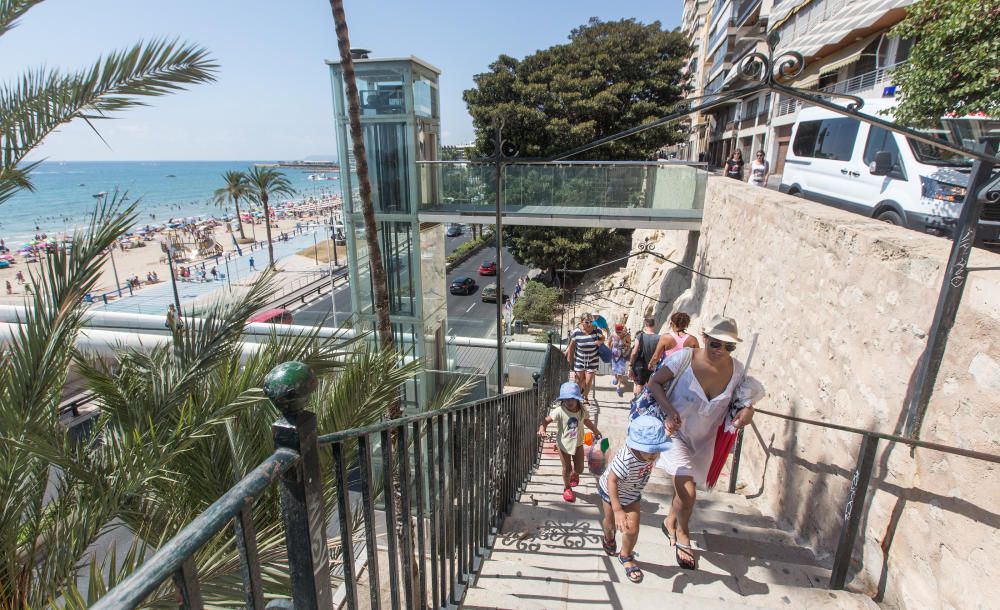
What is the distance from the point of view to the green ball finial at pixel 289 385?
40.4 inches

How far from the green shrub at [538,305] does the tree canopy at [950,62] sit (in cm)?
1776

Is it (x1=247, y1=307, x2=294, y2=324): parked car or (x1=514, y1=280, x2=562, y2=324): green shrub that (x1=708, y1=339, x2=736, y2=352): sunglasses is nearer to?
(x1=247, y1=307, x2=294, y2=324): parked car

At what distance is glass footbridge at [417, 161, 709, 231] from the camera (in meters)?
11.3

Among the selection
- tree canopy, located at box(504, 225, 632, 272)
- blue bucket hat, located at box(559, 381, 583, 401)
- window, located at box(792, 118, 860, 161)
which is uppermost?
window, located at box(792, 118, 860, 161)

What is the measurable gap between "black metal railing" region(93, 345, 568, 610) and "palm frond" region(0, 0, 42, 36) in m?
2.89

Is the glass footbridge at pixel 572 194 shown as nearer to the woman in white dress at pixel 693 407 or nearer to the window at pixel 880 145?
the window at pixel 880 145

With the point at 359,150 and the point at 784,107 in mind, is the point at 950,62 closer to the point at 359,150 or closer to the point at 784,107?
the point at 359,150

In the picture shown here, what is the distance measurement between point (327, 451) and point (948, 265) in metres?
3.82

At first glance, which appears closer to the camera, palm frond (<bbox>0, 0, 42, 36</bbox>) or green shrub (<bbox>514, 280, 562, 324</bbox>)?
palm frond (<bbox>0, 0, 42, 36</bbox>)

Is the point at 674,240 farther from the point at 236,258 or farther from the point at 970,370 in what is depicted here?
the point at 236,258

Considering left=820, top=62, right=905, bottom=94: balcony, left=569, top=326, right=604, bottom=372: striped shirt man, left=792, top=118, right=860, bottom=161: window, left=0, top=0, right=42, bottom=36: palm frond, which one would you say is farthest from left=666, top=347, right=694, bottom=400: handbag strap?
left=820, top=62, right=905, bottom=94: balcony

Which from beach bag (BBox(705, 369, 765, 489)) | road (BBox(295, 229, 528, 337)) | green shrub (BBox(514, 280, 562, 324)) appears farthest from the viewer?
green shrub (BBox(514, 280, 562, 324))

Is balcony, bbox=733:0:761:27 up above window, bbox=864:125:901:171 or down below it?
above

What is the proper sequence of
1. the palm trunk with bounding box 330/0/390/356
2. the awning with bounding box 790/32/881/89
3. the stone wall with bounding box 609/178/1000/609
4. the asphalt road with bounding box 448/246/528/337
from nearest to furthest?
the stone wall with bounding box 609/178/1000/609, the palm trunk with bounding box 330/0/390/356, the awning with bounding box 790/32/881/89, the asphalt road with bounding box 448/246/528/337
